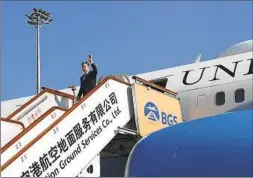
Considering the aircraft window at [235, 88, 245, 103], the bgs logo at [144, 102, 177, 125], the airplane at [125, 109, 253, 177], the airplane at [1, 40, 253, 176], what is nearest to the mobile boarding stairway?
the bgs logo at [144, 102, 177, 125]

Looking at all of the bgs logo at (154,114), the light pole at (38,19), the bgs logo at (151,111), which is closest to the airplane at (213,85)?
the bgs logo at (154,114)

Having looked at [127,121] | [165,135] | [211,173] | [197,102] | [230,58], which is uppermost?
[230,58]

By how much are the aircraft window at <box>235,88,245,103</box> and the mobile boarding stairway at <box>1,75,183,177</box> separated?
199 centimetres

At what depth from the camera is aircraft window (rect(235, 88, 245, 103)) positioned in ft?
53.7

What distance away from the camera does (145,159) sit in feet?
32.2

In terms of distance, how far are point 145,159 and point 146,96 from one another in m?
4.40

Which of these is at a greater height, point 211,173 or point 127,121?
point 127,121

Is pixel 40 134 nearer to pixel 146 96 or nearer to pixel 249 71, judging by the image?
pixel 146 96

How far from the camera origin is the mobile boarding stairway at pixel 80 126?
10.2m

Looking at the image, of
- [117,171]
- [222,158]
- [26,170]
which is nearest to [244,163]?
[222,158]

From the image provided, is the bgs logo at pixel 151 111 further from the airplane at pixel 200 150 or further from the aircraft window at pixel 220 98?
the aircraft window at pixel 220 98

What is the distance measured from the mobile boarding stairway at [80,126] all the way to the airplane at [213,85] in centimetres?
166

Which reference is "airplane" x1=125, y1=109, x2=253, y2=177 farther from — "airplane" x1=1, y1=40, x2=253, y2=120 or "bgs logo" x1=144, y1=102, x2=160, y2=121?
"airplane" x1=1, y1=40, x2=253, y2=120

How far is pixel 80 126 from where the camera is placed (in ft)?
38.4
